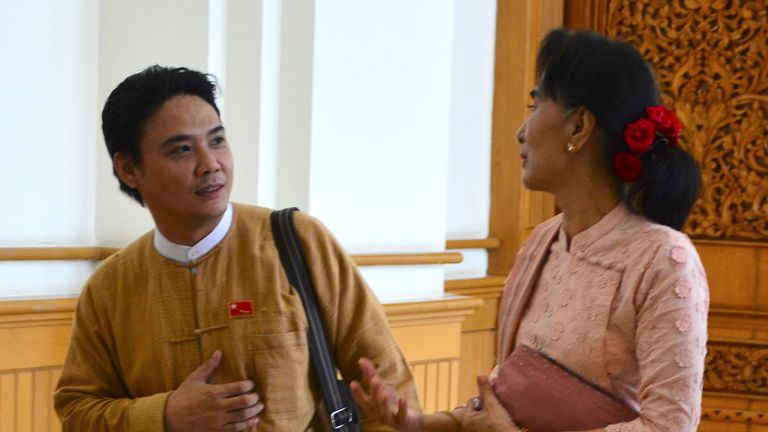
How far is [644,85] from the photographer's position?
174 centimetres

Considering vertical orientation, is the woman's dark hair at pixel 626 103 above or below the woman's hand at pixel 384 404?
above

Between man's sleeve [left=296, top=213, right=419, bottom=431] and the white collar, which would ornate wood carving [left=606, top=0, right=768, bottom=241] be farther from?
the white collar

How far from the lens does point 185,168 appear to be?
206 cm

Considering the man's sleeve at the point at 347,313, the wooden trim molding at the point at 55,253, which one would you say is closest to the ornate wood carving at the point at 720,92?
the wooden trim molding at the point at 55,253

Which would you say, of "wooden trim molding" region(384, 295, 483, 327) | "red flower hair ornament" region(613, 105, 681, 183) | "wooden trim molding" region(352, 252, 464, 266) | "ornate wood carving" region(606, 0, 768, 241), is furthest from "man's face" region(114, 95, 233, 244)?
"ornate wood carving" region(606, 0, 768, 241)

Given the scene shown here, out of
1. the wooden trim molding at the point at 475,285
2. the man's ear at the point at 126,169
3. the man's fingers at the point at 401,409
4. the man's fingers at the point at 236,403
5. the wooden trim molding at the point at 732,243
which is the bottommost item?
the wooden trim molding at the point at 475,285

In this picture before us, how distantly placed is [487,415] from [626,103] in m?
0.62

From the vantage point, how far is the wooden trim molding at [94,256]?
3145 mm

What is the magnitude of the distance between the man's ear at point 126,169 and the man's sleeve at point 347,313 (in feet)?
1.26

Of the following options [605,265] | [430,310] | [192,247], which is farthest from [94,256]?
[605,265]

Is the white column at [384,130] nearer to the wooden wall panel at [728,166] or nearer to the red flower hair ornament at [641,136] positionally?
the wooden wall panel at [728,166]

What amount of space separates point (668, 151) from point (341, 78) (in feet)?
6.02

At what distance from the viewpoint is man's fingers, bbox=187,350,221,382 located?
199 centimetres

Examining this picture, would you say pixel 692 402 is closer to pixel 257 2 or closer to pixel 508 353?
pixel 508 353
